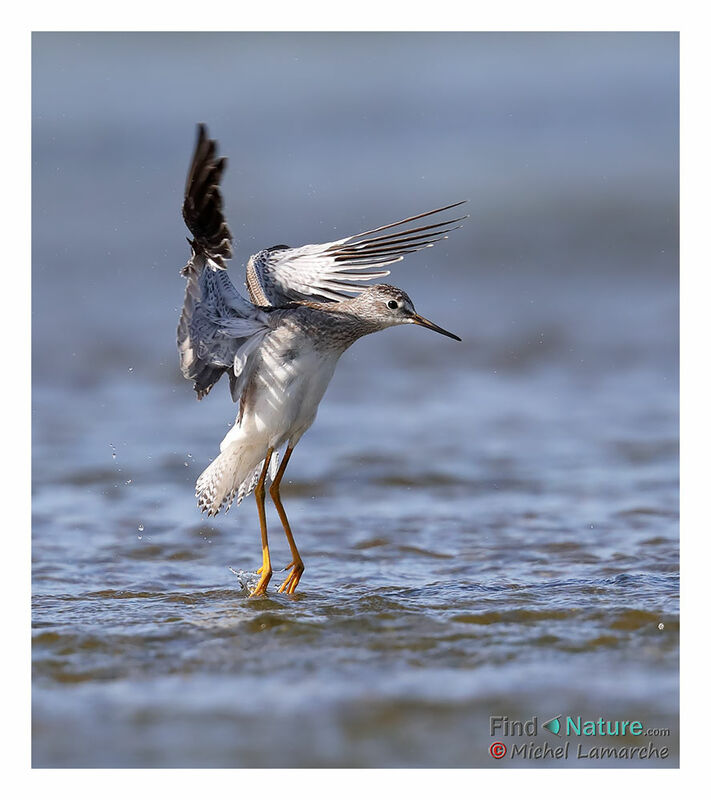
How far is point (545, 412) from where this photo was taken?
37.6 ft

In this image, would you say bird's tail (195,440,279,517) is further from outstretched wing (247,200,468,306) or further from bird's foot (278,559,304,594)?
outstretched wing (247,200,468,306)

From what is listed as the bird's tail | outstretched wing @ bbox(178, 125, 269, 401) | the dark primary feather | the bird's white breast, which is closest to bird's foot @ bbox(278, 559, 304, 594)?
the bird's tail

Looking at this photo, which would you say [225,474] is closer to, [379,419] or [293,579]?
[293,579]

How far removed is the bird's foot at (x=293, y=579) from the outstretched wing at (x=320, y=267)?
5.59 ft

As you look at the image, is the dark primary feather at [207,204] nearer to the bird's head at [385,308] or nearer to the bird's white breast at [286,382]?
the bird's white breast at [286,382]

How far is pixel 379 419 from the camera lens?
11.4m

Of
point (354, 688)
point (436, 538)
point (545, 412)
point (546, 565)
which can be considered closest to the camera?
point (354, 688)

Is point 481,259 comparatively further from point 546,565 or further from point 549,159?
point 546,565

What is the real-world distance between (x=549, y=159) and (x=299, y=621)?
1568 centimetres

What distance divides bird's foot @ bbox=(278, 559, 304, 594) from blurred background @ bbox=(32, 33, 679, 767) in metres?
0.08

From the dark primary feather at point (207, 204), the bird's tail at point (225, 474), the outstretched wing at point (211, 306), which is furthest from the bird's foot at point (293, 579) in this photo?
the dark primary feather at point (207, 204)

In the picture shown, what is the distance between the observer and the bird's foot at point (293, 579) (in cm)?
723

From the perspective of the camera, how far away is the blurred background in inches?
213
